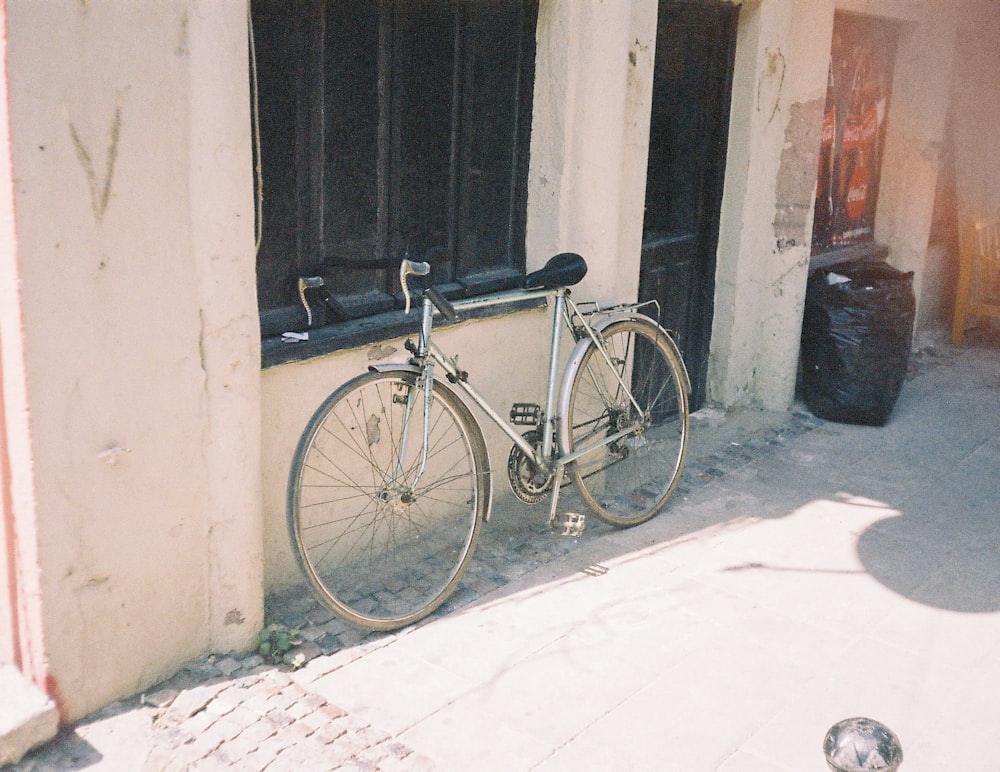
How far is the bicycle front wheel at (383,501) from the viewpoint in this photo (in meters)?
3.91

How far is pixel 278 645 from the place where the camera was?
3.69m

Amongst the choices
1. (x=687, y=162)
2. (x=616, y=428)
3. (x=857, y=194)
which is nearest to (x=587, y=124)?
(x=616, y=428)

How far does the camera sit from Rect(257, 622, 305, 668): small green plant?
366cm

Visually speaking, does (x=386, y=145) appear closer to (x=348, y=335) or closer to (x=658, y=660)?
(x=348, y=335)

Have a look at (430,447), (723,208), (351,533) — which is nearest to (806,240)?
(723,208)

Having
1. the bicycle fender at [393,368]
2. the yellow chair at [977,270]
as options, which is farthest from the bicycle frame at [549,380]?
the yellow chair at [977,270]

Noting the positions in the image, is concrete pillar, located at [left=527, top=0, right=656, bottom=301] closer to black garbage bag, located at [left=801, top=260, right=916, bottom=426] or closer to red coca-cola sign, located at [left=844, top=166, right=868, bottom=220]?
black garbage bag, located at [left=801, top=260, right=916, bottom=426]

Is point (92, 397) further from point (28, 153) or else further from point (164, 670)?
point (164, 670)

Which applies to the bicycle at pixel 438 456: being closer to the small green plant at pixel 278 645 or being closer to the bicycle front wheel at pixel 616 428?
the bicycle front wheel at pixel 616 428

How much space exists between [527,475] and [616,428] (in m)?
0.64

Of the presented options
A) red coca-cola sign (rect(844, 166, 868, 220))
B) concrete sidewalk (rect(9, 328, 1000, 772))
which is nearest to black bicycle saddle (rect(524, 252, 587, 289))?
concrete sidewalk (rect(9, 328, 1000, 772))

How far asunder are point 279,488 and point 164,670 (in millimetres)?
780

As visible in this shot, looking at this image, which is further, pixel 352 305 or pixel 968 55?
pixel 968 55

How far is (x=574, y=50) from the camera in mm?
4723
